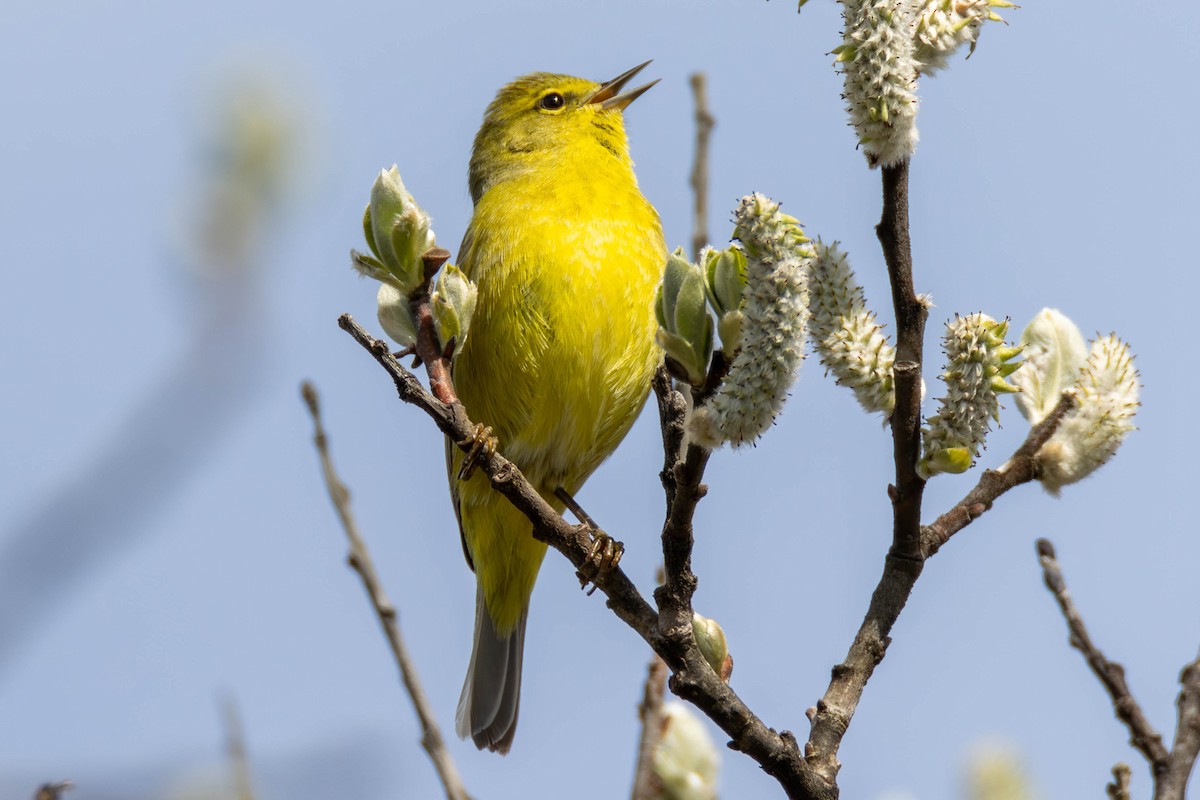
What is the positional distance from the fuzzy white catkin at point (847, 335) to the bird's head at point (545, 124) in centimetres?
385

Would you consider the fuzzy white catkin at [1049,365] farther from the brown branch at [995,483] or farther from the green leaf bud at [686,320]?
the green leaf bud at [686,320]

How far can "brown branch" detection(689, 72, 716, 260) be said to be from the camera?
3834mm

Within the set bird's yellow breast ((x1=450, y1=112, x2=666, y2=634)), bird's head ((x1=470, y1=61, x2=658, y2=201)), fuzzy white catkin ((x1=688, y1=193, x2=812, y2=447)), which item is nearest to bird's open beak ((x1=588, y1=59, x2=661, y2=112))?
bird's head ((x1=470, y1=61, x2=658, y2=201))

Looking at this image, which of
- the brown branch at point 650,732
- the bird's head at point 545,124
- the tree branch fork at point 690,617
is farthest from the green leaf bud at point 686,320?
the bird's head at point 545,124

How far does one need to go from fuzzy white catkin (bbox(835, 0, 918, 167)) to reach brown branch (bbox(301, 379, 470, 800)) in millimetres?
1758

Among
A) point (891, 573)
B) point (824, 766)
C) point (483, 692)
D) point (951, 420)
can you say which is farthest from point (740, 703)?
point (483, 692)

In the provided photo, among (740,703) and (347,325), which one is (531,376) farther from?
(740,703)

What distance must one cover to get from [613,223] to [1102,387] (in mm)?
3022

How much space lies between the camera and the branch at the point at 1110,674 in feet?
7.87

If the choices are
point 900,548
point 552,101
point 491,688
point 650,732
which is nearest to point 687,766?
point 650,732

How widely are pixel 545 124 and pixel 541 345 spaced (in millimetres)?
1938

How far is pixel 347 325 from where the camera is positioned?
8.70ft

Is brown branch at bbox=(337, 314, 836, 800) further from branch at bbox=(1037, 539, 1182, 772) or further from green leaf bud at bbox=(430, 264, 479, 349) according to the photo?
branch at bbox=(1037, 539, 1182, 772)

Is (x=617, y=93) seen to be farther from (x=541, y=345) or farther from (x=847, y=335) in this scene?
(x=847, y=335)
